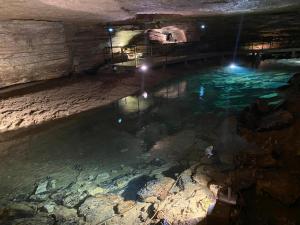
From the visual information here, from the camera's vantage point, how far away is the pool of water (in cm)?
603

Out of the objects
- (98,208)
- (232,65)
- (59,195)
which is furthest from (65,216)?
(232,65)

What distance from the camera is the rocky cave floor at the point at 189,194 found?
13.5 feet

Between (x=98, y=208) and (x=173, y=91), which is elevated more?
(x=173, y=91)

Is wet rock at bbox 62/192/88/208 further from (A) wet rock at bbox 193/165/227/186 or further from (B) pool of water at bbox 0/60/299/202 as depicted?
(A) wet rock at bbox 193/165/227/186

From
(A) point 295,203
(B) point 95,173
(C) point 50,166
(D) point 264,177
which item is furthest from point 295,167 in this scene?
(C) point 50,166

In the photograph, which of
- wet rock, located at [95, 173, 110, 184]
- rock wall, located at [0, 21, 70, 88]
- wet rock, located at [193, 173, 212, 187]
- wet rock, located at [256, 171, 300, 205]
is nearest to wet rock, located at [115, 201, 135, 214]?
wet rock, located at [95, 173, 110, 184]

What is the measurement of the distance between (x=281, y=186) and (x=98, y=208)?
3.25 metres

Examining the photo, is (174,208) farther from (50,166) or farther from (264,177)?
(50,166)

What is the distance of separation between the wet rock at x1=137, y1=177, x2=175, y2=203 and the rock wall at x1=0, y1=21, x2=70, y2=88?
7.76 metres

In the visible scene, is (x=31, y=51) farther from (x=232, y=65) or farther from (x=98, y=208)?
(x=232, y=65)

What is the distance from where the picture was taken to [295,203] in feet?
13.5

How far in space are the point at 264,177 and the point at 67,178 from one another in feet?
13.4

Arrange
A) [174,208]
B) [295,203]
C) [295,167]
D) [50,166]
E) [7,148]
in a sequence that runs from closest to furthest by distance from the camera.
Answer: [295,203] → [174,208] → [295,167] → [50,166] → [7,148]

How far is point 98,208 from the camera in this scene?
15.4 ft
